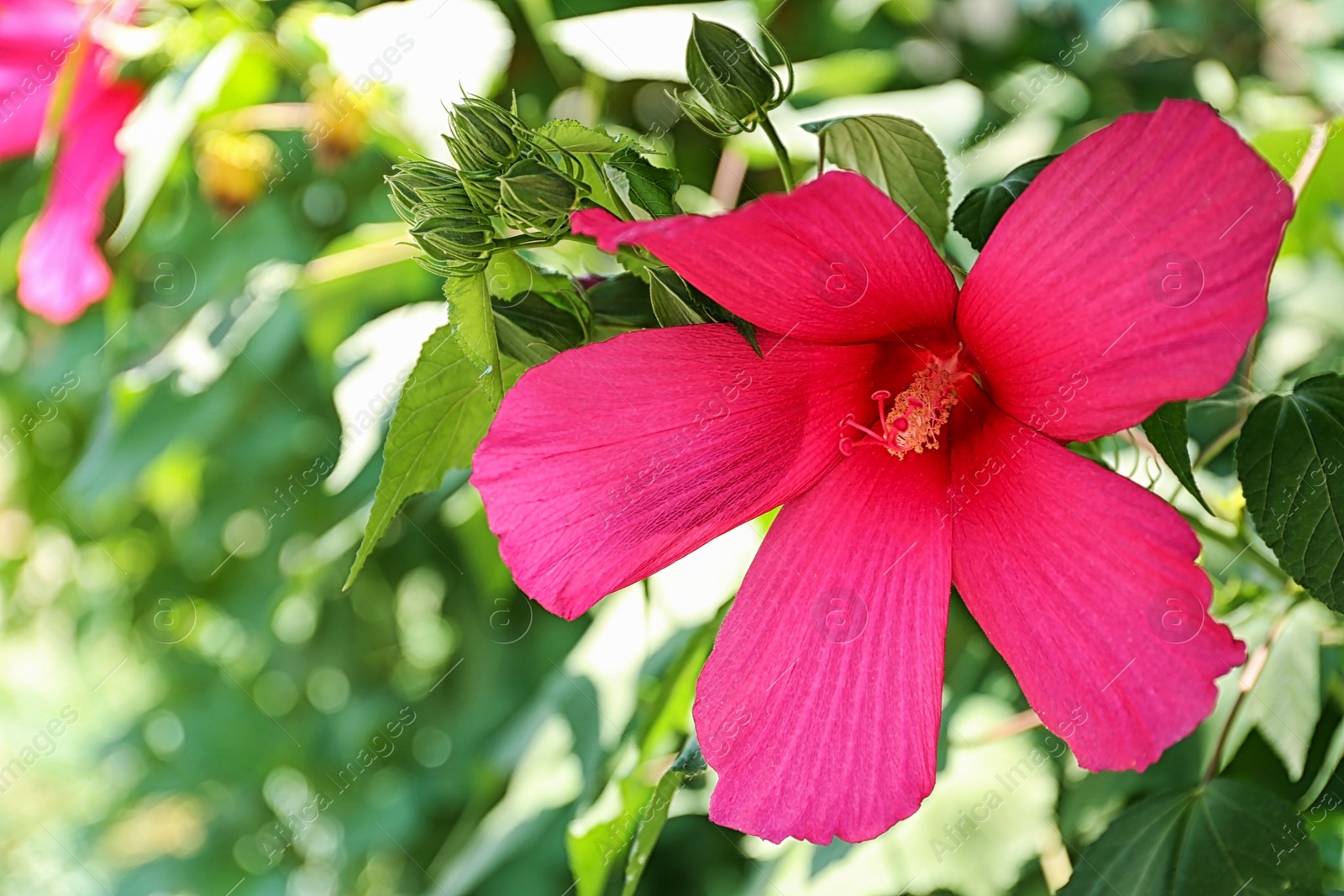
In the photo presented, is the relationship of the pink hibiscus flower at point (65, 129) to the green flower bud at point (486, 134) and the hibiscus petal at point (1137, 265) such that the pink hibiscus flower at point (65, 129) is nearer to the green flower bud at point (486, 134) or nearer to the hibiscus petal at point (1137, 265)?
the green flower bud at point (486, 134)

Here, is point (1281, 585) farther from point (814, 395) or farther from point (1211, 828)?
point (814, 395)

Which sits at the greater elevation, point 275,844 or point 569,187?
point 569,187

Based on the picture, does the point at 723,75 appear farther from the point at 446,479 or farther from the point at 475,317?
the point at 446,479

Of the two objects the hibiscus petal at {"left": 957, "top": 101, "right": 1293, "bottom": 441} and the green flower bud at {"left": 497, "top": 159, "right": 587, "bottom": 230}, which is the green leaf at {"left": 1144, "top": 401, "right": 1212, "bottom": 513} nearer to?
the hibiscus petal at {"left": 957, "top": 101, "right": 1293, "bottom": 441}

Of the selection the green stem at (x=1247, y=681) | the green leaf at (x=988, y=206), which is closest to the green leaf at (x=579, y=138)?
the green leaf at (x=988, y=206)

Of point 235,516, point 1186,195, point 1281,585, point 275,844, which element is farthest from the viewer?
point 275,844

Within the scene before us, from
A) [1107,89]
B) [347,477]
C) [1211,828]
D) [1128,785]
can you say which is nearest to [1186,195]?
[1211,828]

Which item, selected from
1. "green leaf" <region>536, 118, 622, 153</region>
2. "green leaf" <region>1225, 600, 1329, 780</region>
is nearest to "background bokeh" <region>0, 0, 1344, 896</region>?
"green leaf" <region>1225, 600, 1329, 780</region>
